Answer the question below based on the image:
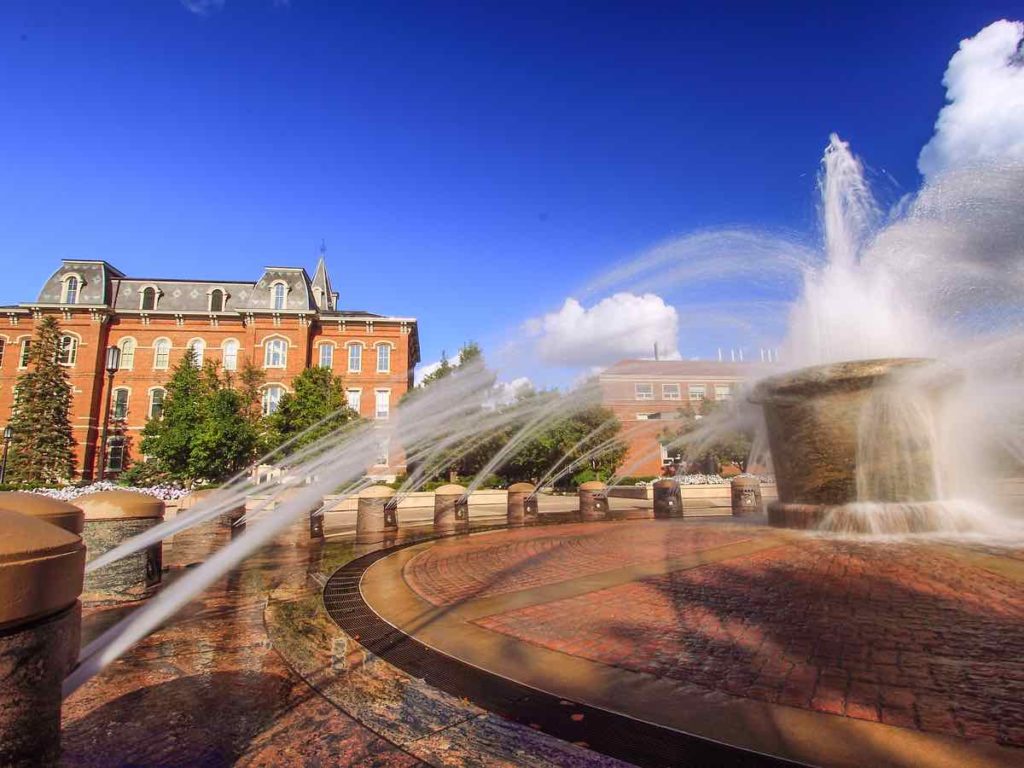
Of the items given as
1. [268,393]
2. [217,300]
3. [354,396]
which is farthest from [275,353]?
[217,300]

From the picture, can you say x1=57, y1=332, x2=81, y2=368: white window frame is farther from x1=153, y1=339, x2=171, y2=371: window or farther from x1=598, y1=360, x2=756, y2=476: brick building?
x1=598, y1=360, x2=756, y2=476: brick building

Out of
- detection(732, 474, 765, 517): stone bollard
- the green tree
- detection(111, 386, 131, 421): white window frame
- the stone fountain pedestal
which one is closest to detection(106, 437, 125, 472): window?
detection(111, 386, 131, 421): white window frame

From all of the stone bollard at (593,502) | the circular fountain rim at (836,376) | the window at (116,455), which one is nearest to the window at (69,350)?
the window at (116,455)

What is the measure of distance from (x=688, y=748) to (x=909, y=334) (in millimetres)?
10035

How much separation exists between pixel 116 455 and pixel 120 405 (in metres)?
3.94

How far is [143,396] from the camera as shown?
42125 mm

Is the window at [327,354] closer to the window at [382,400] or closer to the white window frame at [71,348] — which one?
the window at [382,400]

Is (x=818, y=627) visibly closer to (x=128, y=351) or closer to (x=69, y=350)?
(x=128, y=351)

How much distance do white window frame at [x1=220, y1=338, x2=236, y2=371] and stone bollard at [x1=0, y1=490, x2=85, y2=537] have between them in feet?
137

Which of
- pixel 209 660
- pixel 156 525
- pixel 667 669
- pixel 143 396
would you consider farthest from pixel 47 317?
pixel 667 669

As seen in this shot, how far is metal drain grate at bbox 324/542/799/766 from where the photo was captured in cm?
274

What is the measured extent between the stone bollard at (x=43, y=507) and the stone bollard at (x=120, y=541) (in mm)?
2197

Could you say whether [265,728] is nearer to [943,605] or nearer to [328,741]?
[328,741]

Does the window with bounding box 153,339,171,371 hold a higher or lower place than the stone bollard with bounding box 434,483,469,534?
higher
